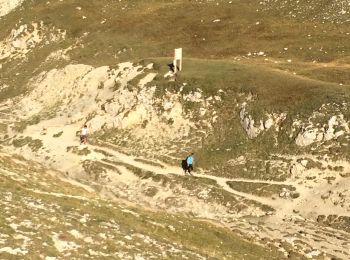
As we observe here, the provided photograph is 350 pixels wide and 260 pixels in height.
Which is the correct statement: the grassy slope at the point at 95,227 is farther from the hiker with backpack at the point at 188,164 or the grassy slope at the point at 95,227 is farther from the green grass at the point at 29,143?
the green grass at the point at 29,143

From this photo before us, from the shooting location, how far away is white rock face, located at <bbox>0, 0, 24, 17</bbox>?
113 meters

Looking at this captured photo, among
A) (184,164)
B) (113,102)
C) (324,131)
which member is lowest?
(184,164)

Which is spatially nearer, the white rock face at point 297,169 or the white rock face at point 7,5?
the white rock face at point 297,169

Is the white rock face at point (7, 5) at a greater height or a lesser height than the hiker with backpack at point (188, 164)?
greater

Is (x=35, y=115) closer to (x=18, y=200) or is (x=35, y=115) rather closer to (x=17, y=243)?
(x=18, y=200)

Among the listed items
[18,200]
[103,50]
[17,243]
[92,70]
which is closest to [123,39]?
[103,50]

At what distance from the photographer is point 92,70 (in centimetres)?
7062

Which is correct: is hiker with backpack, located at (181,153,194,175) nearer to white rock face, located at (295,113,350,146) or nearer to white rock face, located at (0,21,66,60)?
white rock face, located at (295,113,350,146)

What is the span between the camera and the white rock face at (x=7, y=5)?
113 m

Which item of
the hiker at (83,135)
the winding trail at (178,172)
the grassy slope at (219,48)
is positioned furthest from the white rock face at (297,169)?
the hiker at (83,135)

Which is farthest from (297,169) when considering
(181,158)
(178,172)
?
(181,158)

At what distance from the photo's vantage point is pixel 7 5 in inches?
4486

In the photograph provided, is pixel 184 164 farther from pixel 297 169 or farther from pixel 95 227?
pixel 95 227

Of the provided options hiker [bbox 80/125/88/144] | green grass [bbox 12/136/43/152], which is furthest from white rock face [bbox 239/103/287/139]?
green grass [bbox 12/136/43/152]
